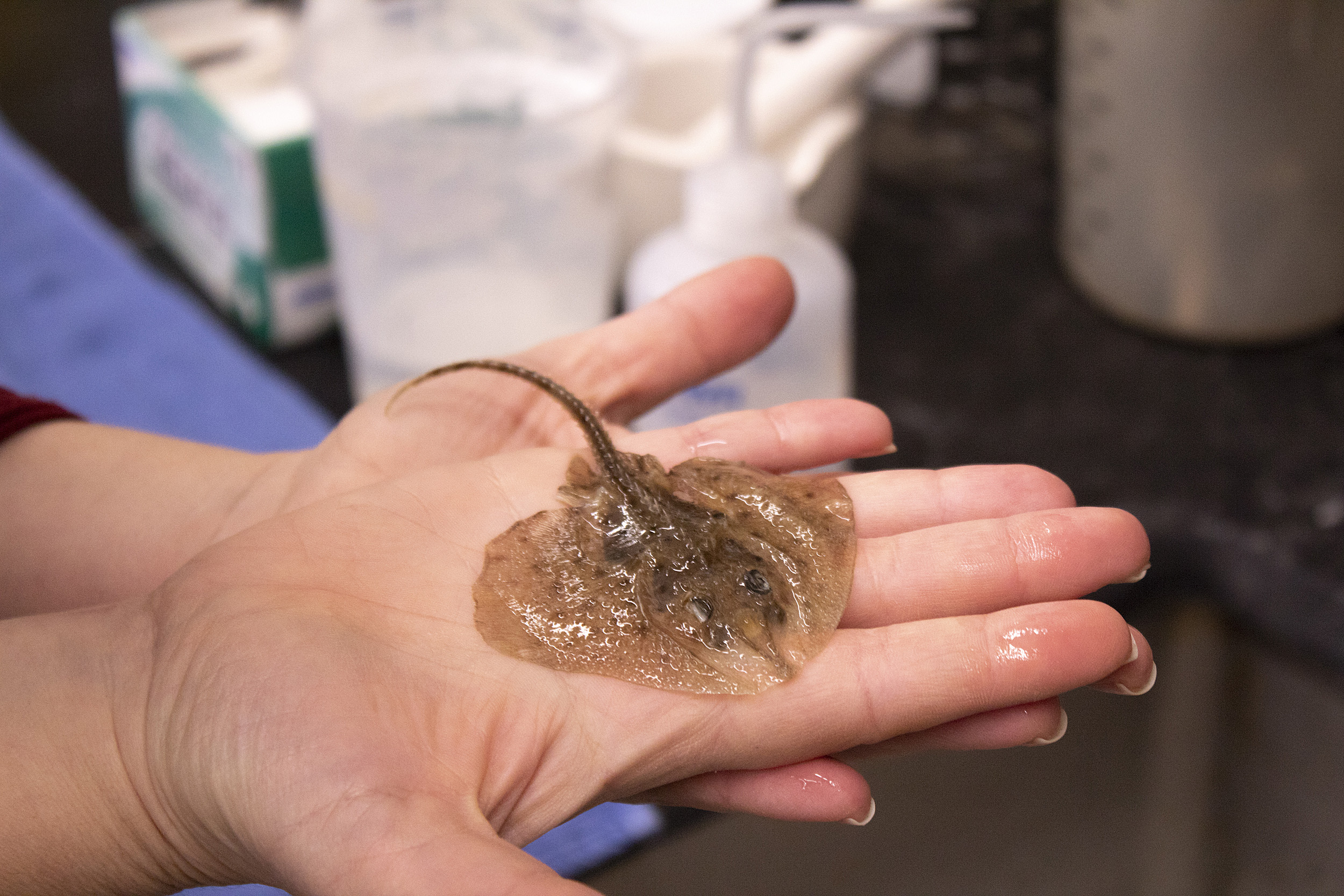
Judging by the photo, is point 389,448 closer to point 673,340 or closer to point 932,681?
point 673,340

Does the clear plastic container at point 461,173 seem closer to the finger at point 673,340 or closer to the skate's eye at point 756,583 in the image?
the finger at point 673,340

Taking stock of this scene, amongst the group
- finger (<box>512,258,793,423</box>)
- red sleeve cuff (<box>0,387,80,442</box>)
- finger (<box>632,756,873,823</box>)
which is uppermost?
finger (<box>512,258,793,423</box>)

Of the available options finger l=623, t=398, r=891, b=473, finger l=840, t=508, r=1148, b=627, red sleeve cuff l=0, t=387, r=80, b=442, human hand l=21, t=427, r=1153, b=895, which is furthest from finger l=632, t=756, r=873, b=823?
red sleeve cuff l=0, t=387, r=80, b=442

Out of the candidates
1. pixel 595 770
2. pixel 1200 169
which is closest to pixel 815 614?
pixel 595 770

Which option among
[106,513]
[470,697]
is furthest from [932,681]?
[106,513]

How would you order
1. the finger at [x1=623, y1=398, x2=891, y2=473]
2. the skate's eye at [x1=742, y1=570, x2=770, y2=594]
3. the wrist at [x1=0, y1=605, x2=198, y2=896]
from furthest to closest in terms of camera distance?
1. the finger at [x1=623, y1=398, x2=891, y2=473]
2. the skate's eye at [x1=742, y1=570, x2=770, y2=594]
3. the wrist at [x1=0, y1=605, x2=198, y2=896]

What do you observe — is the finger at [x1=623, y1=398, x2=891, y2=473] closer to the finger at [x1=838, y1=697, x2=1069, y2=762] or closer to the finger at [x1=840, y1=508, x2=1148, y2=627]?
the finger at [x1=840, y1=508, x2=1148, y2=627]
